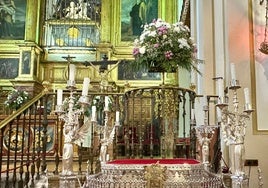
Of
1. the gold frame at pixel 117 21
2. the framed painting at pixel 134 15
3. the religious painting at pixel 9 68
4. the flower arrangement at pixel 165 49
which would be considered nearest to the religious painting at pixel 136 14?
the framed painting at pixel 134 15

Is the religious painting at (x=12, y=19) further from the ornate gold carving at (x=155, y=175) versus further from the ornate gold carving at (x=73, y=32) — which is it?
the ornate gold carving at (x=155, y=175)

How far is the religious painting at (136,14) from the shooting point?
13375 millimetres

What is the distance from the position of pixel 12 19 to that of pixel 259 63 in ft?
33.9

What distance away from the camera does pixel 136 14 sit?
44.3 ft

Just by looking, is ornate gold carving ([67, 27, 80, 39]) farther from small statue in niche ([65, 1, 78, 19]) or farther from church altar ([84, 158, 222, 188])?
church altar ([84, 158, 222, 188])

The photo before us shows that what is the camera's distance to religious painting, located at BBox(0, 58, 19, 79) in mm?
12586

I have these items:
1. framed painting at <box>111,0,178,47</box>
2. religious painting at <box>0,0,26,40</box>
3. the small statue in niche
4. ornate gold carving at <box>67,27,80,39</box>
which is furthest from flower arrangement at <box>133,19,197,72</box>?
religious painting at <box>0,0,26,40</box>

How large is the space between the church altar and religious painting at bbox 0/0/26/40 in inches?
421

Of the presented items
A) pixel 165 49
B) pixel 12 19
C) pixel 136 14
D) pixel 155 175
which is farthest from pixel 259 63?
pixel 12 19

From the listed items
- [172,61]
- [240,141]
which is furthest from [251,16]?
[240,141]

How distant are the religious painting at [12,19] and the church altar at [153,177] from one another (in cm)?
1069

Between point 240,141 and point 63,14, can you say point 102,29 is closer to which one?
point 63,14

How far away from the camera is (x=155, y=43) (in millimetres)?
4840

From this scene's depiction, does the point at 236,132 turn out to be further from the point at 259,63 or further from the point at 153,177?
the point at 259,63
